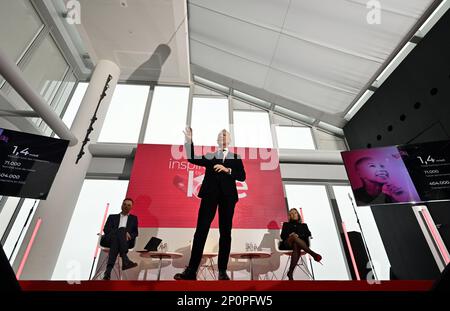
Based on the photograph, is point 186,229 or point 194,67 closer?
point 186,229

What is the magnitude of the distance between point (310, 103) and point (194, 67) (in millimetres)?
3948

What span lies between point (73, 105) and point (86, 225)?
338cm

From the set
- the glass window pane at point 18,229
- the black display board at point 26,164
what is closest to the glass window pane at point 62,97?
the glass window pane at point 18,229

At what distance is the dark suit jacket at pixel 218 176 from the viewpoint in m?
2.38

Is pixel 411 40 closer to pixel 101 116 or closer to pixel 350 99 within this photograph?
pixel 350 99

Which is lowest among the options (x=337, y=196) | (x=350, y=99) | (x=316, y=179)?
(x=337, y=196)

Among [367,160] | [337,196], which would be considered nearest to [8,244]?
[367,160]

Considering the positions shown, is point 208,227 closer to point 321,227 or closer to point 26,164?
point 26,164

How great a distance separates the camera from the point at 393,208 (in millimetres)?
5262

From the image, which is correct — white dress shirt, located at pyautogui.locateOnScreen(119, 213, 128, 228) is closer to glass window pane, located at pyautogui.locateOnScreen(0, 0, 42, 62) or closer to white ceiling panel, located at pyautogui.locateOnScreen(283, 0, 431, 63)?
glass window pane, located at pyautogui.locateOnScreen(0, 0, 42, 62)

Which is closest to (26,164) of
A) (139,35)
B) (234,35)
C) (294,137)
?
(139,35)

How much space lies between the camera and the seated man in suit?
3.19 metres

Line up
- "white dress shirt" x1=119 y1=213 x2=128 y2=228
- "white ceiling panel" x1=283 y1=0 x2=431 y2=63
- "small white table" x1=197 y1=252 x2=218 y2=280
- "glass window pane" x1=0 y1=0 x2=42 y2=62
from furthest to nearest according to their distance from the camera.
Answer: "glass window pane" x1=0 y1=0 x2=42 y2=62
"white ceiling panel" x1=283 y1=0 x2=431 y2=63
"small white table" x1=197 y1=252 x2=218 y2=280
"white dress shirt" x1=119 y1=213 x2=128 y2=228

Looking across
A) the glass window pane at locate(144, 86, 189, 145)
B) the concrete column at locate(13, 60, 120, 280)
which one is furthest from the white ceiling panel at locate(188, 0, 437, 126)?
the concrete column at locate(13, 60, 120, 280)
